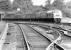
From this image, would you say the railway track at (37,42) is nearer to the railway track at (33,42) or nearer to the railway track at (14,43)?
the railway track at (33,42)

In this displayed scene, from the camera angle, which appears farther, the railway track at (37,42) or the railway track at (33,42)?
the railway track at (37,42)

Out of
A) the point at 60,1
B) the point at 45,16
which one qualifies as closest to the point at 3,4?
the point at 60,1

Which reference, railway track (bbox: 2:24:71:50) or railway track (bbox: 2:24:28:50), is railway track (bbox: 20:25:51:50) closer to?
railway track (bbox: 2:24:71:50)

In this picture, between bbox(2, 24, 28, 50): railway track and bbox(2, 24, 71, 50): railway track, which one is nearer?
bbox(2, 24, 71, 50): railway track

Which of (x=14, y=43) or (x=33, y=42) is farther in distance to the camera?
(x=33, y=42)

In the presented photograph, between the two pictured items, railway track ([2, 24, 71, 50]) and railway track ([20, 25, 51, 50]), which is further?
railway track ([20, 25, 51, 50])

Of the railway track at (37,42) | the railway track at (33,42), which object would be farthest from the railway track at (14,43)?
the railway track at (37,42)

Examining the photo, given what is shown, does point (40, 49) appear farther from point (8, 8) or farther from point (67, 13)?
point (8, 8)

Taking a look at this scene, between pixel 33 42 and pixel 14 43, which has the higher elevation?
pixel 14 43

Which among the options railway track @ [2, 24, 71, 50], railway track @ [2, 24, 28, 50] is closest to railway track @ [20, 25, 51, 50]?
railway track @ [2, 24, 71, 50]

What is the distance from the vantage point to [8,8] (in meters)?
89.0

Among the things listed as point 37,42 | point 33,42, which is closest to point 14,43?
point 33,42

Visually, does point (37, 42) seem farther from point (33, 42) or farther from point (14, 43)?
point (14, 43)

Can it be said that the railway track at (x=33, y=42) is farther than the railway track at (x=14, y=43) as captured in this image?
No
